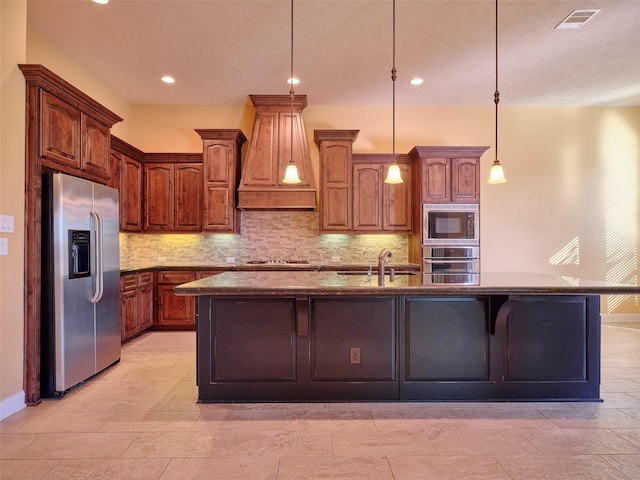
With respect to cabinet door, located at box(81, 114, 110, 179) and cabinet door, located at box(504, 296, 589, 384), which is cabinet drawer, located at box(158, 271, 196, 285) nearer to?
cabinet door, located at box(81, 114, 110, 179)

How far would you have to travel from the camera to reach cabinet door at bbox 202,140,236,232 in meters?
5.28

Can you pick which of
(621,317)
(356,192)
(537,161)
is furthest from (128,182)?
(621,317)

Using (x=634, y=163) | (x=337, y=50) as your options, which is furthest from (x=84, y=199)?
(x=634, y=163)

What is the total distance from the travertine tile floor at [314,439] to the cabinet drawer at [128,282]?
160 centimetres

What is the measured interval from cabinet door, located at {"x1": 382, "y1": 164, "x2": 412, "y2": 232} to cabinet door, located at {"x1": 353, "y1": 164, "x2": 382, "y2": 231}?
92 mm

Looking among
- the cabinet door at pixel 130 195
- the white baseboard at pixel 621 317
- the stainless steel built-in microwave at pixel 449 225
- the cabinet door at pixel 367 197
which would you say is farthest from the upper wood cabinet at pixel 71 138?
the white baseboard at pixel 621 317

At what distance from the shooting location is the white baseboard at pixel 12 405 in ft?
8.34

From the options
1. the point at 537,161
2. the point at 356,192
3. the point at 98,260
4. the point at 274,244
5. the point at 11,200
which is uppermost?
the point at 537,161

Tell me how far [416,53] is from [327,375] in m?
3.72

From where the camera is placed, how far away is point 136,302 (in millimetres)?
4746

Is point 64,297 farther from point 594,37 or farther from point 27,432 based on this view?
point 594,37

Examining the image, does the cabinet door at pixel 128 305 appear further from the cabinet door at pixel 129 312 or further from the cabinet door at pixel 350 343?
the cabinet door at pixel 350 343

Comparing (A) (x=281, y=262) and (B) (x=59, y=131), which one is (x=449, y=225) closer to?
(A) (x=281, y=262)

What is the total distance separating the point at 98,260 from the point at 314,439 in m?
2.52
